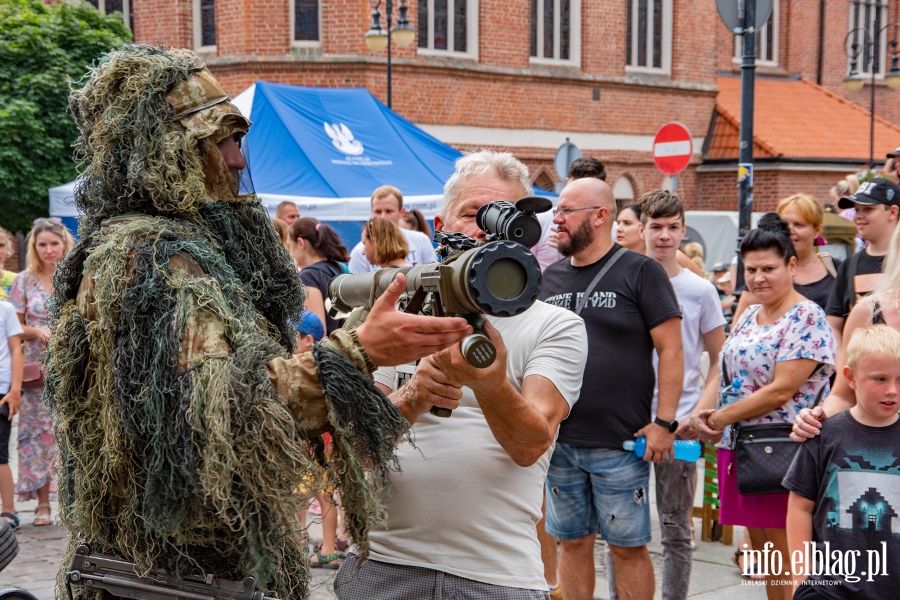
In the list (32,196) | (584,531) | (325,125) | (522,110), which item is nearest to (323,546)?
(584,531)

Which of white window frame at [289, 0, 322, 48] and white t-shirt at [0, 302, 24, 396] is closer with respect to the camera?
white t-shirt at [0, 302, 24, 396]

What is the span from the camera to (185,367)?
186cm

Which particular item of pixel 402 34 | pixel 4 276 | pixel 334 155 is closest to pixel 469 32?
pixel 402 34

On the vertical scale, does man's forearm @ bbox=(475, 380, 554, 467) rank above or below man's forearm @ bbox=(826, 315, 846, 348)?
above

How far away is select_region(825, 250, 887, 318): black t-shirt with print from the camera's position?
16.1 ft

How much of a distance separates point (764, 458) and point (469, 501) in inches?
93.2

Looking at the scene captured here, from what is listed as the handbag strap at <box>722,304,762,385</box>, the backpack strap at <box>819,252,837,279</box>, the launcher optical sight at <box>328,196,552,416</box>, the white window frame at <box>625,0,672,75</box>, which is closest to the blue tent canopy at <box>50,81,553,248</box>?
the backpack strap at <box>819,252,837,279</box>

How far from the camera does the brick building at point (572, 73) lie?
63.2 ft

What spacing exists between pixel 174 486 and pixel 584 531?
2.99 m

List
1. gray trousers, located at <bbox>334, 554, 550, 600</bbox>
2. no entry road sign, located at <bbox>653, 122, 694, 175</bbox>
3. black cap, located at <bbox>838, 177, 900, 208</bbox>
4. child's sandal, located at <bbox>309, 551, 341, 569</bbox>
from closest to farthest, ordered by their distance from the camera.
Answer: gray trousers, located at <bbox>334, 554, 550, 600</bbox>
black cap, located at <bbox>838, 177, 900, 208</bbox>
child's sandal, located at <bbox>309, 551, 341, 569</bbox>
no entry road sign, located at <bbox>653, 122, 694, 175</bbox>

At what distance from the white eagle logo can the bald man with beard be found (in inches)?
359

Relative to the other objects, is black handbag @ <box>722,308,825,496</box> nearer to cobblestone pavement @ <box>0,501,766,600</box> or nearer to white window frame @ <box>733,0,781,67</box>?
cobblestone pavement @ <box>0,501,766,600</box>

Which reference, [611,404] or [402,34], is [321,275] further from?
[402,34]

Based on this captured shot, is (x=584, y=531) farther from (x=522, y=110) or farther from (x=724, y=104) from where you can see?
(x=724, y=104)
